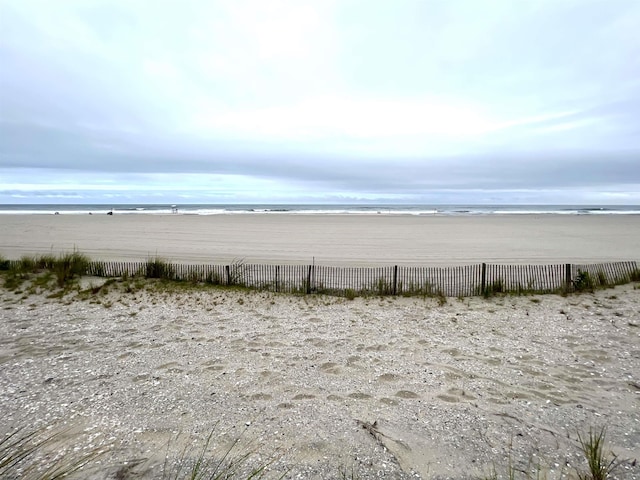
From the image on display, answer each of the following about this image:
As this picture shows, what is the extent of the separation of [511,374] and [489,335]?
1673 mm

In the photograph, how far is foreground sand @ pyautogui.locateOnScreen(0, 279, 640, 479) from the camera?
361 cm

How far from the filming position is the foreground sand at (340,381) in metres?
3.61

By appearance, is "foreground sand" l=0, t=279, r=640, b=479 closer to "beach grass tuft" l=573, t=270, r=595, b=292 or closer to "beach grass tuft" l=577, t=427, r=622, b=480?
"beach grass tuft" l=577, t=427, r=622, b=480

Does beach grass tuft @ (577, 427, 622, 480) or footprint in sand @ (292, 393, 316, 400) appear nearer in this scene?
beach grass tuft @ (577, 427, 622, 480)

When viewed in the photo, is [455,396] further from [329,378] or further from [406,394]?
[329,378]

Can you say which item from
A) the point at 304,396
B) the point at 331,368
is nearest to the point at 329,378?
the point at 331,368

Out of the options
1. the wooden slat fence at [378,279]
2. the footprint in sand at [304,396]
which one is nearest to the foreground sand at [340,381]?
the footprint in sand at [304,396]

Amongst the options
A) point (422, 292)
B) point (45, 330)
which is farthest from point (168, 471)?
point (422, 292)

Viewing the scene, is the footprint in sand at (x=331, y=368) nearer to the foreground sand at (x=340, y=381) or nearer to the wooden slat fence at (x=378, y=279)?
the foreground sand at (x=340, y=381)

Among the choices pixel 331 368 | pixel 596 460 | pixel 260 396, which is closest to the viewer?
pixel 596 460

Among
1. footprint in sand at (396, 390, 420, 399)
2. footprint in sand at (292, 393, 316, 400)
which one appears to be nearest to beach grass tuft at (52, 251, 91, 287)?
footprint in sand at (292, 393, 316, 400)

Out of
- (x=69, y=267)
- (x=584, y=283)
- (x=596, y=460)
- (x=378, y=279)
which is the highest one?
(x=69, y=267)

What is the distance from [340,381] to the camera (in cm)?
504

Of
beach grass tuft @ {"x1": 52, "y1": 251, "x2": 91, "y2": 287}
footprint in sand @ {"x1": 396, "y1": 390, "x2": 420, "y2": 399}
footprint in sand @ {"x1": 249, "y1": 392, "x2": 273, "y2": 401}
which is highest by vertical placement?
beach grass tuft @ {"x1": 52, "y1": 251, "x2": 91, "y2": 287}
